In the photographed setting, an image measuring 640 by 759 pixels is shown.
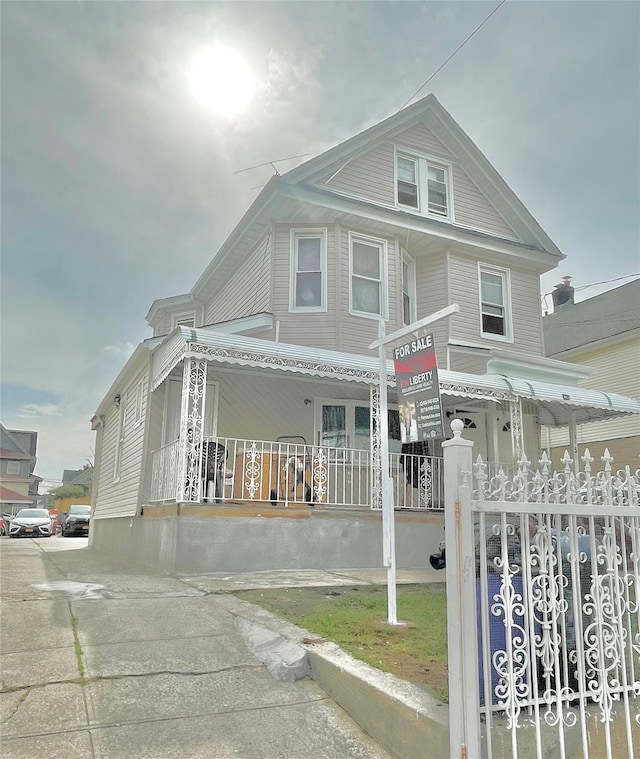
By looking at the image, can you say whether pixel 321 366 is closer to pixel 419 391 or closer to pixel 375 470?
pixel 375 470

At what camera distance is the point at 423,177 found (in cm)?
1409

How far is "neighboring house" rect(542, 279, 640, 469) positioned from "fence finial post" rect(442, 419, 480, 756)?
46.2ft

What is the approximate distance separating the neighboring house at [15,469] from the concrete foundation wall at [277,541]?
5007 centimetres

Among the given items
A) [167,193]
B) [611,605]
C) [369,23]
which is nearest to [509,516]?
[611,605]

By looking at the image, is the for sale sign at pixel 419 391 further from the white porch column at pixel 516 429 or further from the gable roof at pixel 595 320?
the gable roof at pixel 595 320

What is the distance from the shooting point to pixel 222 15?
915cm

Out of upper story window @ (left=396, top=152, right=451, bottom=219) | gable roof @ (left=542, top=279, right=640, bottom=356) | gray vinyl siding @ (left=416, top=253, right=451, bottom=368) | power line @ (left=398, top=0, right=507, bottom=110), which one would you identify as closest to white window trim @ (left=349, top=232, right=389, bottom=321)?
gray vinyl siding @ (left=416, top=253, right=451, bottom=368)

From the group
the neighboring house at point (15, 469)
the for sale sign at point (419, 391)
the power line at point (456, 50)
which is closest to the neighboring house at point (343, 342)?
the power line at point (456, 50)

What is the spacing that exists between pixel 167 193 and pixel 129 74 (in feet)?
9.70

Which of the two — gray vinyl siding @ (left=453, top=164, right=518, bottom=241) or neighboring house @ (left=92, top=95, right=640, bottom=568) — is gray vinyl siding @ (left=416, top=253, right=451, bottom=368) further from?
gray vinyl siding @ (left=453, top=164, right=518, bottom=241)

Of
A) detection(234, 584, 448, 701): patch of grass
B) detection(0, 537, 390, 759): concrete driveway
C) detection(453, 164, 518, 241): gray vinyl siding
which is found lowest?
detection(0, 537, 390, 759): concrete driveway

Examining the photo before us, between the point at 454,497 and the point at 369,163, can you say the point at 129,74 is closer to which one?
the point at 369,163

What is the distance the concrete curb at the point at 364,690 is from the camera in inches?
106

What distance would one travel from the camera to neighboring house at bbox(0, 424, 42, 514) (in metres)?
53.0
